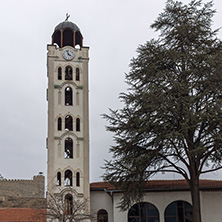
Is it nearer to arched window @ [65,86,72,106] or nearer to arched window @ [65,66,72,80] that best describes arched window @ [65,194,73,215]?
arched window @ [65,86,72,106]

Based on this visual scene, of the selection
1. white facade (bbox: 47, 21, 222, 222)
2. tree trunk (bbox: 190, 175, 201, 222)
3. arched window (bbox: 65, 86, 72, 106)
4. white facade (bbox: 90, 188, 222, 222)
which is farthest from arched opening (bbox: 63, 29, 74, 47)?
tree trunk (bbox: 190, 175, 201, 222)

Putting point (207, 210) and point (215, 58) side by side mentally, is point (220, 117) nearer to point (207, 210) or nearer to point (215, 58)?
point (215, 58)

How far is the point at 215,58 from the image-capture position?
1029 inches

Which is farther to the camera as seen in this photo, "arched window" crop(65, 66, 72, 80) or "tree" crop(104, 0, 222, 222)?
"arched window" crop(65, 66, 72, 80)

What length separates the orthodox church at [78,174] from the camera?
32688 mm

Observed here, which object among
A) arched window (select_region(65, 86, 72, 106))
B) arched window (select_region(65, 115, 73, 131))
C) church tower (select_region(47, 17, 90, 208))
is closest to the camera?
church tower (select_region(47, 17, 90, 208))

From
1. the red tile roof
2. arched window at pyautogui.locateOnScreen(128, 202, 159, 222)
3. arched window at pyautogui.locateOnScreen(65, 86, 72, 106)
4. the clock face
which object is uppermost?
the clock face

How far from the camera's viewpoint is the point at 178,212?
3281 cm

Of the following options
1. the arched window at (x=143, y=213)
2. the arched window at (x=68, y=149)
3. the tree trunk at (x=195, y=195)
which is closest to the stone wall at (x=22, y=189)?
the arched window at (x=68, y=149)

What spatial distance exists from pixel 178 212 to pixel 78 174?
26.0 ft

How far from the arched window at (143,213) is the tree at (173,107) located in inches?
224

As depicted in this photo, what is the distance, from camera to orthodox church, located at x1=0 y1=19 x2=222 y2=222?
107 feet

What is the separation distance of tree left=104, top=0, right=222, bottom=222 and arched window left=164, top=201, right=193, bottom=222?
221 inches

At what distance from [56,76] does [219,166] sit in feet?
50.0
